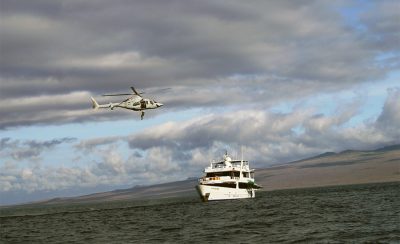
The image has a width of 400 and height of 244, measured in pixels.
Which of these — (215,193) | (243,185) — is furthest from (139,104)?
(243,185)

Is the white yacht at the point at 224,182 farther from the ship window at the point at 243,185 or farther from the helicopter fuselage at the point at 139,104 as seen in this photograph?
the helicopter fuselage at the point at 139,104

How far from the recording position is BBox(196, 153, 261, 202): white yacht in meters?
109

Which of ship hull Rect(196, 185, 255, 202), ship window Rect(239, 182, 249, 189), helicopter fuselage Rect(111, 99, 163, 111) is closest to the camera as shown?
helicopter fuselage Rect(111, 99, 163, 111)

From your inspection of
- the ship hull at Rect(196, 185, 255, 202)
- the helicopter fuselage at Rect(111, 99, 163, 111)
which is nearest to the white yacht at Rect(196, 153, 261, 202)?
the ship hull at Rect(196, 185, 255, 202)

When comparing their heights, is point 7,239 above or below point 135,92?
below

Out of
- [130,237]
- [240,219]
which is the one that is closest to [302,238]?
[130,237]

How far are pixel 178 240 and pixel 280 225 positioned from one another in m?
11.8

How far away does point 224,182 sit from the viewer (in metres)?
110

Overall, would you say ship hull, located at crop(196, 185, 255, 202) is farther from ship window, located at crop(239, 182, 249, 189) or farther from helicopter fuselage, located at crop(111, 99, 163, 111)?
helicopter fuselage, located at crop(111, 99, 163, 111)

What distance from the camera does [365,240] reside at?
1495 inches

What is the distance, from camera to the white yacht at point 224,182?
10938cm

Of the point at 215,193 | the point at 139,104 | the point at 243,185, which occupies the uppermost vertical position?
the point at 139,104

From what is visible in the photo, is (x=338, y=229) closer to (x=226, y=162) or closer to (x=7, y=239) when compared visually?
(x=7, y=239)

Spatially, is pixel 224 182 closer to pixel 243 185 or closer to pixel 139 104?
pixel 243 185
